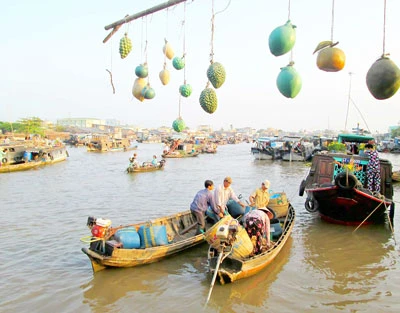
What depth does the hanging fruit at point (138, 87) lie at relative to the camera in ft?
17.1

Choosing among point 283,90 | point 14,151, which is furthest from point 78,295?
point 14,151

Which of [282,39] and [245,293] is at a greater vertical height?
[282,39]

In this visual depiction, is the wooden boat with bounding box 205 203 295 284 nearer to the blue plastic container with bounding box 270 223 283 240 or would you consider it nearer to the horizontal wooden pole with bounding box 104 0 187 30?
the blue plastic container with bounding box 270 223 283 240

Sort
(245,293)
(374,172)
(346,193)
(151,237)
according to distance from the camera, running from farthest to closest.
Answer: (374,172), (346,193), (151,237), (245,293)

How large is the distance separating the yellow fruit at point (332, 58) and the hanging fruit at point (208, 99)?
1379 mm

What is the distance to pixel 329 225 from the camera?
10.8 metres

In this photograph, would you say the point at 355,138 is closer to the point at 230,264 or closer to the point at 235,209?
the point at 235,209

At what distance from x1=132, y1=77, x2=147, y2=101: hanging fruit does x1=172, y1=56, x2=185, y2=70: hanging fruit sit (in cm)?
52

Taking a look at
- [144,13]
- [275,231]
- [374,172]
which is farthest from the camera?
[374,172]

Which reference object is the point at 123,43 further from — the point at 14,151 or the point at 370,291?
the point at 14,151

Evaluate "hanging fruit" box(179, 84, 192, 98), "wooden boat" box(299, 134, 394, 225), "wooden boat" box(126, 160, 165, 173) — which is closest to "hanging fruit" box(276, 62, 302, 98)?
"hanging fruit" box(179, 84, 192, 98)

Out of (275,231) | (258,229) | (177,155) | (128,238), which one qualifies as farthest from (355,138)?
(177,155)

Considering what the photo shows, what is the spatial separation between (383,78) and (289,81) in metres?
0.98

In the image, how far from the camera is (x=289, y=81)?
143 inches
